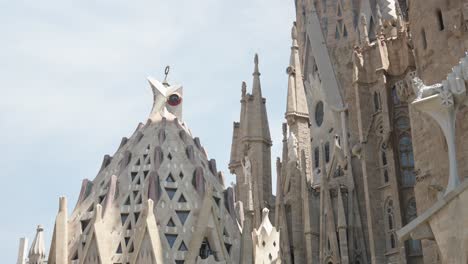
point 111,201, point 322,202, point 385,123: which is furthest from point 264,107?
point 111,201

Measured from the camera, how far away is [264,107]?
120 feet

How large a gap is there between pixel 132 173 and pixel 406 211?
10.0 metres

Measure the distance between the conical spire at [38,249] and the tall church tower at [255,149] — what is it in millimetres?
10398

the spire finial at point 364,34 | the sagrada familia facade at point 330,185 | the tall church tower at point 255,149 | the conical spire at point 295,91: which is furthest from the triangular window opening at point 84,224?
the conical spire at point 295,91

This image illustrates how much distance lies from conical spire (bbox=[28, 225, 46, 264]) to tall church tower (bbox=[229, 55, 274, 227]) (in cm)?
1040

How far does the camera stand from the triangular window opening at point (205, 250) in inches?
888

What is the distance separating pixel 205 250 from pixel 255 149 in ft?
42.5

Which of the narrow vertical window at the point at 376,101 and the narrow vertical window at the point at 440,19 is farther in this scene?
the narrow vertical window at the point at 376,101

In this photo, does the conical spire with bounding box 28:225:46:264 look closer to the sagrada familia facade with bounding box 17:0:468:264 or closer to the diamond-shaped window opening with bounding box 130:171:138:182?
the sagrada familia facade with bounding box 17:0:468:264

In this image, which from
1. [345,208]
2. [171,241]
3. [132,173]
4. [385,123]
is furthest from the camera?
[345,208]

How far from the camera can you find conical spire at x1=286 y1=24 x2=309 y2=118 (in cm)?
3478

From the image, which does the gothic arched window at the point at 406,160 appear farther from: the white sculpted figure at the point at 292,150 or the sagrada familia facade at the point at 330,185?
the white sculpted figure at the point at 292,150

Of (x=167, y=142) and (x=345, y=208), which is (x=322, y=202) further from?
(x=167, y=142)

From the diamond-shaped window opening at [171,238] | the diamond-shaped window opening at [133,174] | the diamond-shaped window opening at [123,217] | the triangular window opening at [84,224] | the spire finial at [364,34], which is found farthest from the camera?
the spire finial at [364,34]
